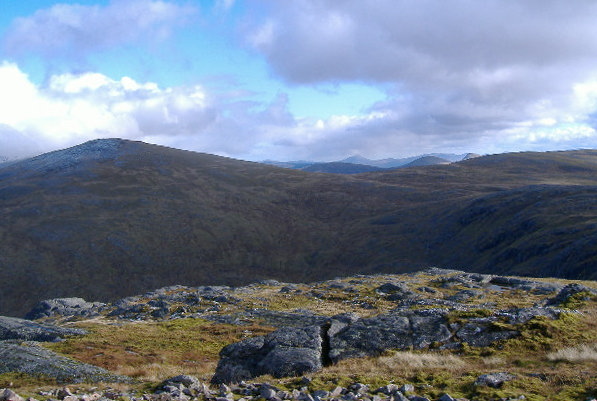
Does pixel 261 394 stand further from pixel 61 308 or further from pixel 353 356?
pixel 61 308

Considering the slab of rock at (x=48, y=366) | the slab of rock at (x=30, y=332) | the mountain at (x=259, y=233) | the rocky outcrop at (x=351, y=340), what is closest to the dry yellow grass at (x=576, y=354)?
the rocky outcrop at (x=351, y=340)

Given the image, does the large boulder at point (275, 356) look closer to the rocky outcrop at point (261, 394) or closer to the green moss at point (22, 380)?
the rocky outcrop at point (261, 394)

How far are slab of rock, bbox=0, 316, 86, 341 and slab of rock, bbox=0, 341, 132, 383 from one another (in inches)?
316

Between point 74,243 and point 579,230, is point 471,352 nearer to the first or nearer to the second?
point 579,230

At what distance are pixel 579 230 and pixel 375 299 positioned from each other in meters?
64.1

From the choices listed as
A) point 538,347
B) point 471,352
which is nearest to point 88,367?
point 471,352

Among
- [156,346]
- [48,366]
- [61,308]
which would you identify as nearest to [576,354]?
[48,366]

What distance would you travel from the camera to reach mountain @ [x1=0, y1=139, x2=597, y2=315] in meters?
99.9

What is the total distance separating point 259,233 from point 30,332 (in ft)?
358

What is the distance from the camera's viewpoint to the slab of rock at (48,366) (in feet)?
66.0

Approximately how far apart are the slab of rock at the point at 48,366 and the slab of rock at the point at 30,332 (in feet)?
26.3

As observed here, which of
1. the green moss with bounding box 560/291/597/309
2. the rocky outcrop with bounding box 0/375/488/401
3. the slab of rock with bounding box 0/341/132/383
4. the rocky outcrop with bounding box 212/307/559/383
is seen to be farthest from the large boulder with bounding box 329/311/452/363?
the slab of rock with bounding box 0/341/132/383

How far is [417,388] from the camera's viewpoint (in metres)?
14.1

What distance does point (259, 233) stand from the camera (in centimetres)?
14162
